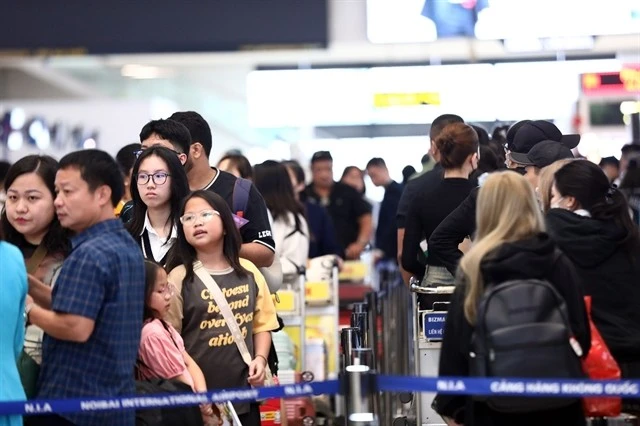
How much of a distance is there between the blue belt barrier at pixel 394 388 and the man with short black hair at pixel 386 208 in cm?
743

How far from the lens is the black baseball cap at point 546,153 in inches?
256

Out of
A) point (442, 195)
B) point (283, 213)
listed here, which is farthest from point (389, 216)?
point (442, 195)

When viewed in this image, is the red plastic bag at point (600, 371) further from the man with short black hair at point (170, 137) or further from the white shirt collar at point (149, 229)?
the man with short black hair at point (170, 137)

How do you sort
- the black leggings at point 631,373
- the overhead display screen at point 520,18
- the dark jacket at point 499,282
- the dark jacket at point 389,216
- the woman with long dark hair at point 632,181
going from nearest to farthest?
the dark jacket at point 499,282, the black leggings at point 631,373, the woman with long dark hair at point 632,181, the dark jacket at point 389,216, the overhead display screen at point 520,18

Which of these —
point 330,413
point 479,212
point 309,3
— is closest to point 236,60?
point 309,3

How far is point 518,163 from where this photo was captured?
6.73 m

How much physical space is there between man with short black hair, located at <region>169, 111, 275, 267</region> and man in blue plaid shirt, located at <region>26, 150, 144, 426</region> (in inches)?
67.9

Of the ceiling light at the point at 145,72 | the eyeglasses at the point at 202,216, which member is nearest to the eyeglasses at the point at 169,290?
the eyeglasses at the point at 202,216

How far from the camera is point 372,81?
19.0 m

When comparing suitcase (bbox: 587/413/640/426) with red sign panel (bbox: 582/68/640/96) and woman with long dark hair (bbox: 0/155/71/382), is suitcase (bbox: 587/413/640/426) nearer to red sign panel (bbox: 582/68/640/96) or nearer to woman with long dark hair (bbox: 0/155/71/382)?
woman with long dark hair (bbox: 0/155/71/382)

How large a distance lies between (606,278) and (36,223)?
2436mm

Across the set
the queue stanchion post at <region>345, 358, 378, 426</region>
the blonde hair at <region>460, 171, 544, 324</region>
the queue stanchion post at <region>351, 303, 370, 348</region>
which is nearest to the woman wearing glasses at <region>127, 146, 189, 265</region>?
the queue stanchion post at <region>351, 303, 370, 348</region>

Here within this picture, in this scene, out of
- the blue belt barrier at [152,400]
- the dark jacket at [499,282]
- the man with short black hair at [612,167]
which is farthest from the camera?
the man with short black hair at [612,167]

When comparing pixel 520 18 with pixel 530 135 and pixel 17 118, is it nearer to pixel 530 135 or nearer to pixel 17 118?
pixel 530 135
